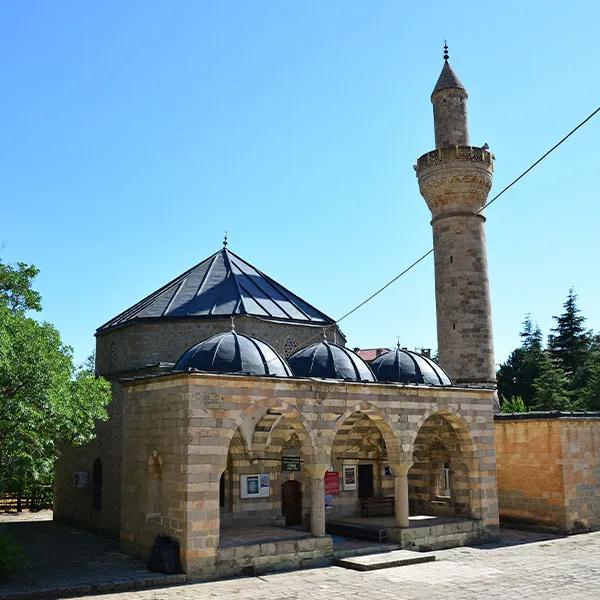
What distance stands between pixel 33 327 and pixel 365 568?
308 inches

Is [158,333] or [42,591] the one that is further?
[158,333]

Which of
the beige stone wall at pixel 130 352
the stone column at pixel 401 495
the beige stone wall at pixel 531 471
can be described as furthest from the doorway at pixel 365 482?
the beige stone wall at pixel 130 352

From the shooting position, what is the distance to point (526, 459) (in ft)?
59.9

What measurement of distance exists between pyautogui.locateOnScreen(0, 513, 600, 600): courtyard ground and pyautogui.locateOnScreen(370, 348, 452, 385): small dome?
418cm

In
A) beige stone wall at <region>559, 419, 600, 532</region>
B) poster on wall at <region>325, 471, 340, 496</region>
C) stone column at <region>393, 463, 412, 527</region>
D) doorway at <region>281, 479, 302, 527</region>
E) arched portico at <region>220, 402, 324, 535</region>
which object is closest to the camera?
stone column at <region>393, 463, 412, 527</region>

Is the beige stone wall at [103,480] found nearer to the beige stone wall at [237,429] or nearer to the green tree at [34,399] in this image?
the beige stone wall at [237,429]

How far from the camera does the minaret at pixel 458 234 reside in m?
21.9

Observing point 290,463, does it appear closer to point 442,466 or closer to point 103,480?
point 442,466

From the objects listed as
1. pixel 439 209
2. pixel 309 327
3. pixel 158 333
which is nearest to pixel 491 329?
pixel 439 209

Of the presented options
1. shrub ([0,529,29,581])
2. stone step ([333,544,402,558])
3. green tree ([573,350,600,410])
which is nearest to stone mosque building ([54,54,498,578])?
stone step ([333,544,402,558])

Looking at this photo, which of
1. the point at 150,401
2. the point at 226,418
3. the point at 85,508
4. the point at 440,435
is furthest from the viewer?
the point at 85,508

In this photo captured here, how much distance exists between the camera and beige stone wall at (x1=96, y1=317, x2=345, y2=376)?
18.3 metres

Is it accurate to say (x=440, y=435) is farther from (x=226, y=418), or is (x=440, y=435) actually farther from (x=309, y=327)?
(x=226, y=418)

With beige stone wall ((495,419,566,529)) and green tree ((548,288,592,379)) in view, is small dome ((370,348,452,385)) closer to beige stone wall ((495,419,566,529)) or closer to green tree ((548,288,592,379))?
beige stone wall ((495,419,566,529))
